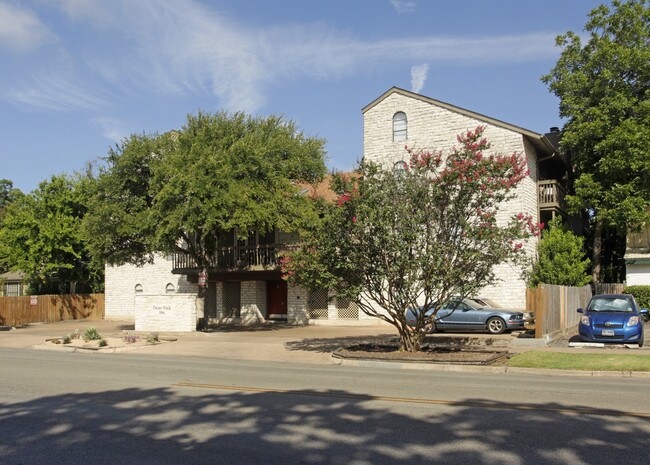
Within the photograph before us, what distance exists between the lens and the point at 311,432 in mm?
7570

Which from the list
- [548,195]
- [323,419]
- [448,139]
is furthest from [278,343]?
[548,195]

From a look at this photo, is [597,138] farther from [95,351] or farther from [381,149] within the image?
[95,351]

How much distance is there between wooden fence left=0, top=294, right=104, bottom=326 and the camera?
3678cm

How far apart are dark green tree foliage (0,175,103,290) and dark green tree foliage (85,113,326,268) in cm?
1208

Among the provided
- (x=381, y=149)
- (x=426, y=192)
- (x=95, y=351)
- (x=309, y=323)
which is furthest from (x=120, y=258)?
(x=426, y=192)

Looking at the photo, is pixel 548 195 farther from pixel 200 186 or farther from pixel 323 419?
pixel 323 419

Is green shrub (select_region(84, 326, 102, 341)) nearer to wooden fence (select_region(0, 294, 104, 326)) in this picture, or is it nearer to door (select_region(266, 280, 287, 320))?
door (select_region(266, 280, 287, 320))

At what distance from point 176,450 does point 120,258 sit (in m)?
22.8

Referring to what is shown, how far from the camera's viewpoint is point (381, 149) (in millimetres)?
31625

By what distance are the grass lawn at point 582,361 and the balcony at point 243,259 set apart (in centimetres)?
1613

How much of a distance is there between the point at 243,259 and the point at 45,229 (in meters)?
13.6

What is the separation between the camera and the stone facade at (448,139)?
28.4m

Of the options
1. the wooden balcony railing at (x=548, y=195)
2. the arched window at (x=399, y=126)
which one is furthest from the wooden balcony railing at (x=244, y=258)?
the wooden balcony railing at (x=548, y=195)

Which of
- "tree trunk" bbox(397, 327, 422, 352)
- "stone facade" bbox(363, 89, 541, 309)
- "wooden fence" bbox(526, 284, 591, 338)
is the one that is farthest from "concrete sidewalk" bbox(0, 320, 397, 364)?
"wooden fence" bbox(526, 284, 591, 338)
